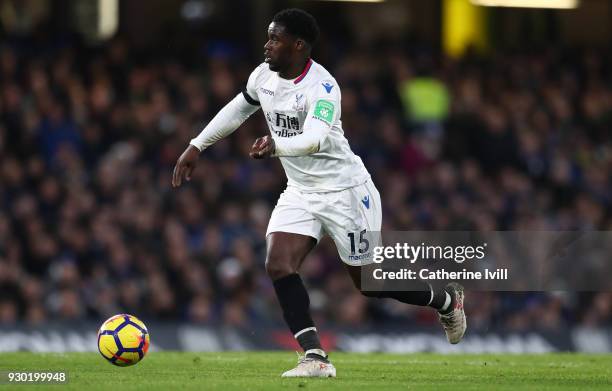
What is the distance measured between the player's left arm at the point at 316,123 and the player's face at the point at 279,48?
0.28 m

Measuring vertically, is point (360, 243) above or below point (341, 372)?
above

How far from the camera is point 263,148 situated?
8.23 metres

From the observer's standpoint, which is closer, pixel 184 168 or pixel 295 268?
pixel 295 268

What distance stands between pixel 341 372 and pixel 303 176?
1.34 metres

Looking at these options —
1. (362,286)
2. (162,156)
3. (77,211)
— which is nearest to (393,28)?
(162,156)

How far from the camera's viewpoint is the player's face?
882 centimetres

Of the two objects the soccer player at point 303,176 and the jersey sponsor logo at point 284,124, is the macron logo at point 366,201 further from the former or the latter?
the jersey sponsor logo at point 284,124

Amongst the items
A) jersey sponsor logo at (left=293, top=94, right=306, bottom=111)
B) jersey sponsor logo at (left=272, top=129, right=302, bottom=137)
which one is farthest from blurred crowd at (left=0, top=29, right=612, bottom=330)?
jersey sponsor logo at (left=293, top=94, right=306, bottom=111)

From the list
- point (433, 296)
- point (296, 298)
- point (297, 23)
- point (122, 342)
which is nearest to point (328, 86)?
point (297, 23)

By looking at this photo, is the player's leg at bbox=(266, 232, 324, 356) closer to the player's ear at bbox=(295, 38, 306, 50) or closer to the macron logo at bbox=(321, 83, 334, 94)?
the macron logo at bbox=(321, 83, 334, 94)

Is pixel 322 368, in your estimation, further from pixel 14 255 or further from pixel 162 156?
pixel 162 156

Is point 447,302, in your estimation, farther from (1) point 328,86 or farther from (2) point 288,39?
(2) point 288,39

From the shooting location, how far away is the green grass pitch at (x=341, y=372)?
815cm

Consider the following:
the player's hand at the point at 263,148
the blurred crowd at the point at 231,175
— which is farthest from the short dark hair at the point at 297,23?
the blurred crowd at the point at 231,175
